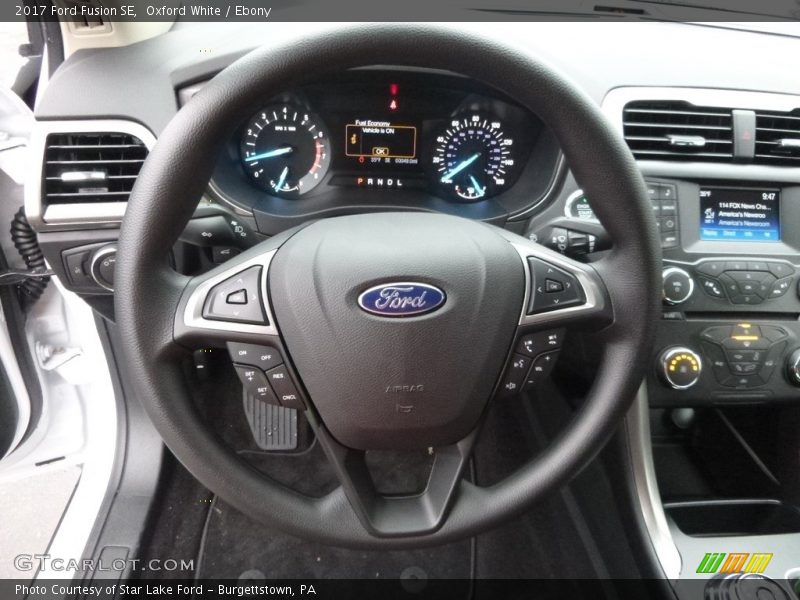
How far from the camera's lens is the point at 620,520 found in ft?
4.50

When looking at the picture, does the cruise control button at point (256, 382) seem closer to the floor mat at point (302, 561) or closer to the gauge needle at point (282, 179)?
the gauge needle at point (282, 179)

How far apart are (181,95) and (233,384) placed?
75 cm

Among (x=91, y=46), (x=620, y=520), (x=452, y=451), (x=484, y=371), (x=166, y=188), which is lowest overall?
(x=620, y=520)

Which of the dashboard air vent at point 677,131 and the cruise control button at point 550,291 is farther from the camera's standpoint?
the dashboard air vent at point 677,131

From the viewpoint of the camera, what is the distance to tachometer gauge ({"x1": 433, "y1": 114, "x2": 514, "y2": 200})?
1328 mm

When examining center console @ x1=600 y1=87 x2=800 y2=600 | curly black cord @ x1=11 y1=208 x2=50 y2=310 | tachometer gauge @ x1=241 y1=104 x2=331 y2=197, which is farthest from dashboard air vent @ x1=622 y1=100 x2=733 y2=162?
curly black cord @ x1=11 y1=208 x2=50 y2=310

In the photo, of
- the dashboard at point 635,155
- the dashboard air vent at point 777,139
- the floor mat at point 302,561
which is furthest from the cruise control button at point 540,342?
the floor mat at point 302,561

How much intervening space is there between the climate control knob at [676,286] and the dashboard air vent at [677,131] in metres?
0.25

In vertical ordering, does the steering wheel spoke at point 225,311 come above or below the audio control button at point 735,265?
above

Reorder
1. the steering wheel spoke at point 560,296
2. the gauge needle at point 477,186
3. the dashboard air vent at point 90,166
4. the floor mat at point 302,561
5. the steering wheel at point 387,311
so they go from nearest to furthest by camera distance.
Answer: the steering wheel at point 387,311 → the steering wheel spoke at point 560,296 → the dashboard air vent at point 90,166 → the gauge needle at point 477,186 → the floor mat at point 302,561

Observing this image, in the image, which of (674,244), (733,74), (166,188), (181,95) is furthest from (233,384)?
(733,74)

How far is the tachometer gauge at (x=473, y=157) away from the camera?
133 cm

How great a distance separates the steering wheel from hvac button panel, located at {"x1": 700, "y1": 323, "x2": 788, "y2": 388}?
46 cm

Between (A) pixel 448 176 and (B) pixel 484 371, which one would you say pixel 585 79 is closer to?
(A) pixel 448 176
